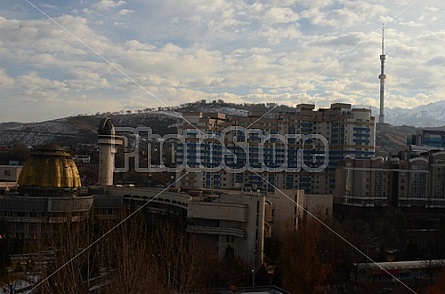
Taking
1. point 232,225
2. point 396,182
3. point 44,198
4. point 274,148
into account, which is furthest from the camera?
point 274,148

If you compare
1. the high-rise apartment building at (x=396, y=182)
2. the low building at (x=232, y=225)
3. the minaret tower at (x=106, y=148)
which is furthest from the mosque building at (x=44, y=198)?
the high-rise apartment building at (x=396, y=182)

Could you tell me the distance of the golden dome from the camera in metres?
15.0

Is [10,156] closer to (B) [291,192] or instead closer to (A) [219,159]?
(A) [219,159]

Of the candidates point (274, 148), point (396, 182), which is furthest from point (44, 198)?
point (396, 182)

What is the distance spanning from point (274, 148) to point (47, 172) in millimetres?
9727

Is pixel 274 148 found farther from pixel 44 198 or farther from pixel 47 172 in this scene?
pixel 44 198

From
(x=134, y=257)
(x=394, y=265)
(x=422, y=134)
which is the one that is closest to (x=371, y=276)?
(x=394, y=265)

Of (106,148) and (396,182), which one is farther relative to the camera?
(396,182)

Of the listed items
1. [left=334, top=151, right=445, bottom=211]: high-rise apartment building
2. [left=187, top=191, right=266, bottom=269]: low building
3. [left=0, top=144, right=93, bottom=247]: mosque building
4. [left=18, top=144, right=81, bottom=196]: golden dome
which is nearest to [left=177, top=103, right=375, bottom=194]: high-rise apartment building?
[left=334, top=151, right=445, bottom=211]: high-rise apartment building

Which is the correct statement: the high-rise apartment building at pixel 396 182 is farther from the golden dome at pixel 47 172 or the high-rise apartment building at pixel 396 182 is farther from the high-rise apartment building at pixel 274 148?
the golden dome at pixel 47 172

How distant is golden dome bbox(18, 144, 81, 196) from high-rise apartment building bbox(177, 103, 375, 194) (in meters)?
6.77

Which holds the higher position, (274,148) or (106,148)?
(274,148)

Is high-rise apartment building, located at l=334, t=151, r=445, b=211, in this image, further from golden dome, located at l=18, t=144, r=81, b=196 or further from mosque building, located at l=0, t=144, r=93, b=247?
golden dome, located at l=18, t=144, r=81, b=196

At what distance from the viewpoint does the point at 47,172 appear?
15102 mm
